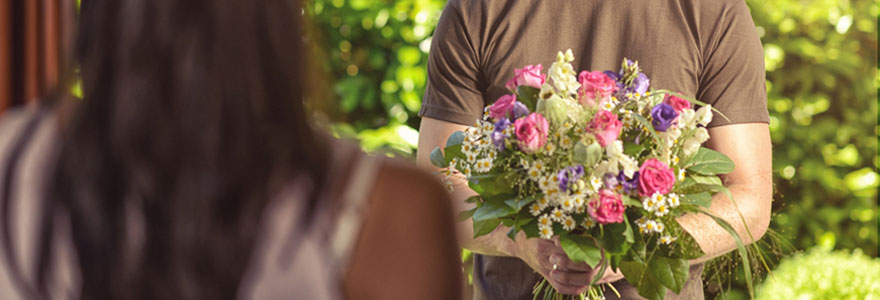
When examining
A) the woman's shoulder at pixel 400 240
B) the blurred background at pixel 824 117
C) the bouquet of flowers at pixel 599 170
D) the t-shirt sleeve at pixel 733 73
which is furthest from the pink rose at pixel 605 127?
the blurred background at pixel 824 117

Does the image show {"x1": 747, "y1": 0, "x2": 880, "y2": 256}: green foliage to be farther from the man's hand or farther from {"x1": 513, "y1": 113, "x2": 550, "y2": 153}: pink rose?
{"x1": 513, "y1": 113, "x2": 550, "y2": 153}: pink rose

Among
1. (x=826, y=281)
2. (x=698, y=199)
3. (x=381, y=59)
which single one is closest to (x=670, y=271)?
(x=698, y=199)

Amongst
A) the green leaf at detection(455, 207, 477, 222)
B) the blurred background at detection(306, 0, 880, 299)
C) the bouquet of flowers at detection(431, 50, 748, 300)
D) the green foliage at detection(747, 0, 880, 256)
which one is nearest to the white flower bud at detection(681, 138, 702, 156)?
the bouquet of flowers at detection(431, 50, 748, 300)

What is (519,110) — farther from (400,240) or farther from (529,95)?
(400,240)

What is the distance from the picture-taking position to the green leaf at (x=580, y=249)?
164cm

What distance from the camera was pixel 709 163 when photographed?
175 centimetres

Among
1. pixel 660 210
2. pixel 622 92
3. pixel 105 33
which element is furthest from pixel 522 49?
pixel 105 33

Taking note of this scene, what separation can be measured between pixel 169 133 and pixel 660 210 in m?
1.10

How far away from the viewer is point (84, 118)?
820mm

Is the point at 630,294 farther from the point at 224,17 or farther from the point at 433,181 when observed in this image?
the point at 224,17

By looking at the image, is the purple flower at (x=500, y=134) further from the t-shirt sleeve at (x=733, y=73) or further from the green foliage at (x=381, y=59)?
the green foliage at (x=381, y=59)

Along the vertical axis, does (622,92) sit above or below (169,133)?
below

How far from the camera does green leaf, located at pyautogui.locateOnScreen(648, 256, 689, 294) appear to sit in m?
1.71

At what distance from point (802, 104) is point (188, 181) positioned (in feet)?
11.2
